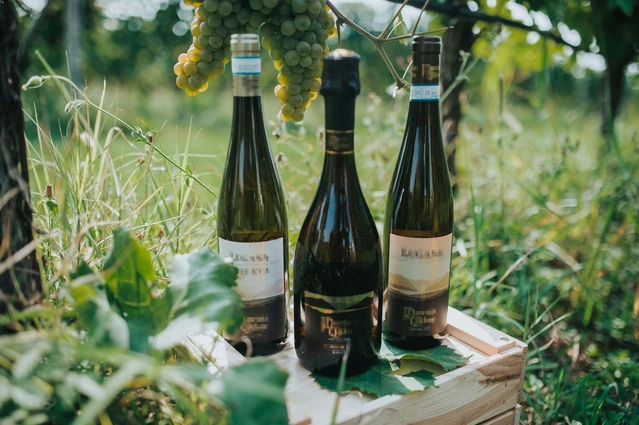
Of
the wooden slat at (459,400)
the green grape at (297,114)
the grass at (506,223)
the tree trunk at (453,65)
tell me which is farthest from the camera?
the tree trunk at (453,65)

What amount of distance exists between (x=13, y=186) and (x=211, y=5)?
39 cm

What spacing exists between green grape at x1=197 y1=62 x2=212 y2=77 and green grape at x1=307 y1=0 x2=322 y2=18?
19 cm

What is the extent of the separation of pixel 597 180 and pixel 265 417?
1992 millimetres

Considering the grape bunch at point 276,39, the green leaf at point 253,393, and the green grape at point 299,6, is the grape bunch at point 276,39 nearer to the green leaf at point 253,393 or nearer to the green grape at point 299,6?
the green grape at point 299,6

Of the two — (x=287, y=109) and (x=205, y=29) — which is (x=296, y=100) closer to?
(x=287, y=109)

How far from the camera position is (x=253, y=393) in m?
0.60

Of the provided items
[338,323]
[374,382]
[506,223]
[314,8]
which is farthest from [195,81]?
[506,223]

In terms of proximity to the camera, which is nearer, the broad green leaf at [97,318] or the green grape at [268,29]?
the broad green leaf at [97,318]

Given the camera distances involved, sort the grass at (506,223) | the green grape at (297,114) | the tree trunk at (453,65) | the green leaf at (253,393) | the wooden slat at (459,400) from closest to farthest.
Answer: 1. the green leaf at (253,393)
2. the wooden slat at (459,400)
3. the green grape at (297,114)
4. the grass at (506,223)
5. the tree trunk at (453,65)

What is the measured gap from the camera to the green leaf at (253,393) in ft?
1.93

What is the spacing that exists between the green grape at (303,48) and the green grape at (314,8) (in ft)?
0.15

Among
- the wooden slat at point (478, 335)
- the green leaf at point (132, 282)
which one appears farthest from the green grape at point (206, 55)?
the wooden slat at point (478, 335)

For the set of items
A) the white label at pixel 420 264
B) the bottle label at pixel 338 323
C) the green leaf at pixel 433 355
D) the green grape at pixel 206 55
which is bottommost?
the green leaf at pixel 433 355

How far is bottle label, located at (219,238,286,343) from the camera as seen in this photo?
878mm
